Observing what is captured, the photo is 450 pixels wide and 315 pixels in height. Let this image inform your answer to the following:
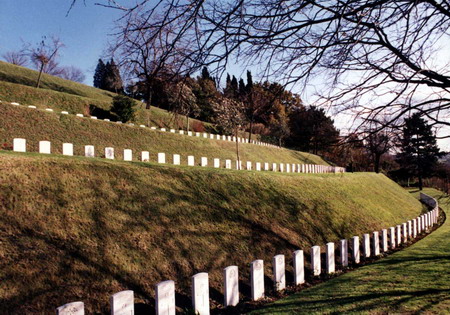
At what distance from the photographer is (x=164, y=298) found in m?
3.24

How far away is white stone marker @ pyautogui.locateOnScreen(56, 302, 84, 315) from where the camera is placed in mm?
2531

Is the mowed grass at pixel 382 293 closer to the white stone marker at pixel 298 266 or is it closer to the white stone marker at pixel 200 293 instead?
the white stone marker at pixel 298 266

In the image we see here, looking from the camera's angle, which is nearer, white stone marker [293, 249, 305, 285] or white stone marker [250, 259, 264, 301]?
white stone marker [250, 259, 264, 301]

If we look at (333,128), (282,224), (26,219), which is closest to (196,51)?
(333,128)

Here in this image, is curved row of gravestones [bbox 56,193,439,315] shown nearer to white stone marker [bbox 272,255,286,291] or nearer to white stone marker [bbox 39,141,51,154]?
white stone marker [bbox 272,255,286,291]

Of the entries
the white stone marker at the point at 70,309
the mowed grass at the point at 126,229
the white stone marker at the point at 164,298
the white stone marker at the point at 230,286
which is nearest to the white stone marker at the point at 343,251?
the mowed grass at the point at 126,229

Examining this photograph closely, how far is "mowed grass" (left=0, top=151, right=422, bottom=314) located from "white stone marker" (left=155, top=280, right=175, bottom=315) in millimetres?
719

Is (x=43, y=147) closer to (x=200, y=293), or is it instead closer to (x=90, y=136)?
(x=200, y=293)

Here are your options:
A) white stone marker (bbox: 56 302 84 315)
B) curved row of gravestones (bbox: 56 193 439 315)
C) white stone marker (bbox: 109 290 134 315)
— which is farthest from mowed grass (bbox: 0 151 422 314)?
white stone marker (bbox: 56 302 84 315)

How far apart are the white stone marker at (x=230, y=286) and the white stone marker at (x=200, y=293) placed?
0.36 meters

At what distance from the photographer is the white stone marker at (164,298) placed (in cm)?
318

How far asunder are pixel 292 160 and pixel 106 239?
27.3 m

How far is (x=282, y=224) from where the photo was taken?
279 inches

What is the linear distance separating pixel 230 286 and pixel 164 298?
1.11m
